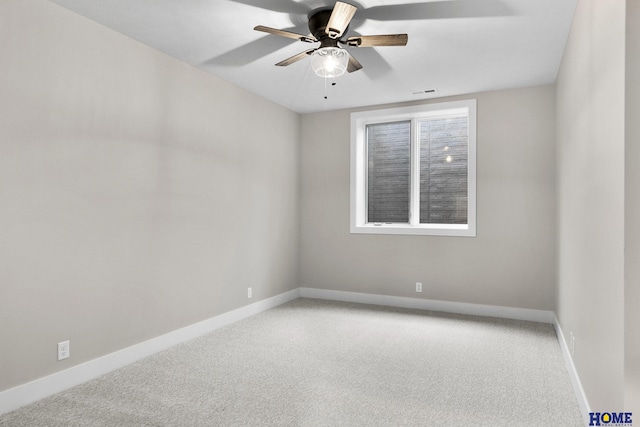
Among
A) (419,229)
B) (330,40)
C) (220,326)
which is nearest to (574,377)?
(419,229)

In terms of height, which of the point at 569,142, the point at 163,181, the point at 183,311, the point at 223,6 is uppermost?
the point at 223,6

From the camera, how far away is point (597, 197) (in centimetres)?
196

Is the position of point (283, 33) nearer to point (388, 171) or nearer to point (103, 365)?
point (103, 365)

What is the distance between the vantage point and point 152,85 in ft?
11.1

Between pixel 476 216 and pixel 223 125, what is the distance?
117 inches

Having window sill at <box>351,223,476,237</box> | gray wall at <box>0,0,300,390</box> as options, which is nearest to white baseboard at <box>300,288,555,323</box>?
window sill at <box>351,223,476,237</box>

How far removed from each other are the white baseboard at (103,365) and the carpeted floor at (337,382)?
0.24 feet

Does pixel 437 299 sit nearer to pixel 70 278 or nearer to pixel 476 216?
pixel 476 216

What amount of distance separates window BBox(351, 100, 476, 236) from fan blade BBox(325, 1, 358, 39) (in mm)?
2470

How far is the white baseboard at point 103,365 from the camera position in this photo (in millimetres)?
2432

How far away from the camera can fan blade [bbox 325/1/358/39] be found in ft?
7.82

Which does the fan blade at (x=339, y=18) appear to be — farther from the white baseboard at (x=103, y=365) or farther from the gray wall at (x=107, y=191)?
the white baseboard at (x=103, y=365)

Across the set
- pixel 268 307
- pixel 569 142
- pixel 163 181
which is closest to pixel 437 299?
pixel 268 307

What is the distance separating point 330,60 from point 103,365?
2739 mm
